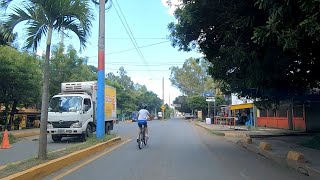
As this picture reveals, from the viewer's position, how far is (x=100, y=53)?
61.6 feet

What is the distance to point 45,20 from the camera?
451 inches

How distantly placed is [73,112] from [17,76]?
36.0 ft

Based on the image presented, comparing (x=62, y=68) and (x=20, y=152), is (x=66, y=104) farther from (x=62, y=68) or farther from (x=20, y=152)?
(x=62, y=68)

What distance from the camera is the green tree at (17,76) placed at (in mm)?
27891

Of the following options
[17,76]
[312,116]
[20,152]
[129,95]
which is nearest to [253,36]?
[20,152]

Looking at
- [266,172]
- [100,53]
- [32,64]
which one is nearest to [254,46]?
[266,172]

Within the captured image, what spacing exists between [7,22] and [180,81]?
84242 mm

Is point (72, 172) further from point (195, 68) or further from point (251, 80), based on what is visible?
point (195, 68)

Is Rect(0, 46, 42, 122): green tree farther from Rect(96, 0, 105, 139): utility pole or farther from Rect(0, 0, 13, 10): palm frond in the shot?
Rect(0, 0, 13, 10): palm frond

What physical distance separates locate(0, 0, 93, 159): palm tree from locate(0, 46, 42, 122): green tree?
16933 mm

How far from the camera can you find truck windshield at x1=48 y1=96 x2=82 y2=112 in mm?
19734

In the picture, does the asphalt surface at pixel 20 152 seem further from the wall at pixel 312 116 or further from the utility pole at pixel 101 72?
the wall at pixel 312 116

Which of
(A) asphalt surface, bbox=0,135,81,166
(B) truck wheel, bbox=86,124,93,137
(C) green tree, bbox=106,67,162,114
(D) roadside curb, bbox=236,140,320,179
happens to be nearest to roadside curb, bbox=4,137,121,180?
(A) asphalt surface, bbox=0,135,81,166

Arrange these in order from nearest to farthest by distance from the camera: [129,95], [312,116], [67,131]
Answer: [67,131]
[312,116]
[129,95]
